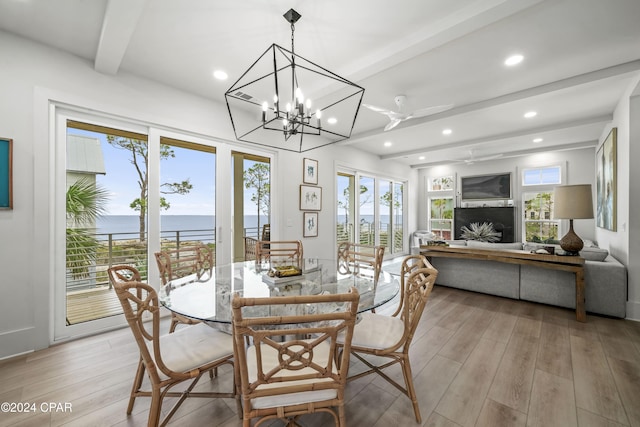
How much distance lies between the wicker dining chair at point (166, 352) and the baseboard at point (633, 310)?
4.29 metres

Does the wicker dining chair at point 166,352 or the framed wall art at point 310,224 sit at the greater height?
the framed wall art at point 310,224

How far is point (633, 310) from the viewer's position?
2996 mm

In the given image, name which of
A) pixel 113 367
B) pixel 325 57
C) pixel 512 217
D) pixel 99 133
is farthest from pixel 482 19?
pixel 512 217

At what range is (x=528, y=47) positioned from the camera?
2.40 metres

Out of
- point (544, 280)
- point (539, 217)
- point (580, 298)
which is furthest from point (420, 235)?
point (580, 298)

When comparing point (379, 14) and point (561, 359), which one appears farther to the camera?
point (561, 359)

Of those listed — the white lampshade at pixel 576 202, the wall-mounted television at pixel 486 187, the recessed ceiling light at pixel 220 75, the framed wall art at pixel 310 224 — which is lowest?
the framed wall art at pixel 310 224

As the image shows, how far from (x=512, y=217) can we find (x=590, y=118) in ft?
10.5

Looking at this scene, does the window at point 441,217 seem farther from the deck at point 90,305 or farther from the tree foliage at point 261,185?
the deck at point 90,305

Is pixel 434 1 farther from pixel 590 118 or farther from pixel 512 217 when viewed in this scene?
pixel 512 217

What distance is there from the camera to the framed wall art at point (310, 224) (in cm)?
466

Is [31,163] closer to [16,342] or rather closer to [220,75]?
[16,342]

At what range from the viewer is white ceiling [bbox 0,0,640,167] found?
1.97 meters

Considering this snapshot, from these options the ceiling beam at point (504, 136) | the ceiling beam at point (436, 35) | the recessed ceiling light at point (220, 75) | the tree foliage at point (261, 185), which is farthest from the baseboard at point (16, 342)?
the ceiling beam at point (504, 136)
